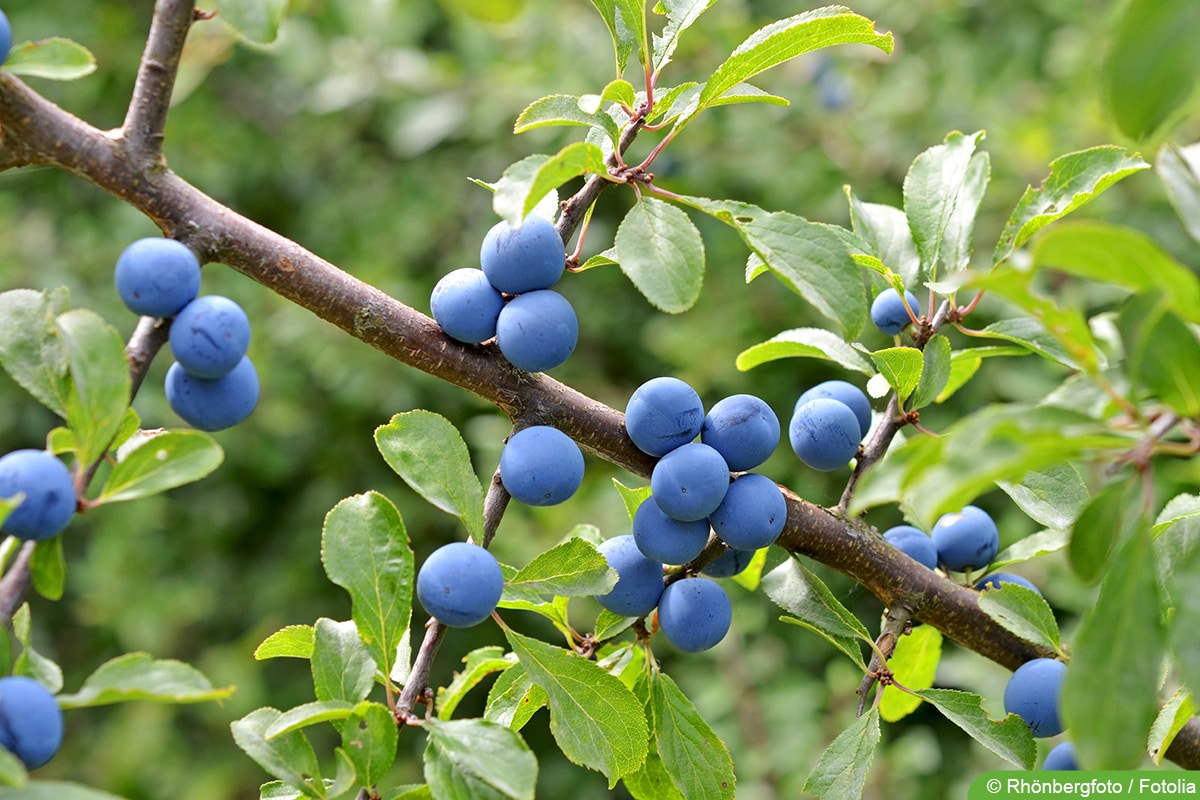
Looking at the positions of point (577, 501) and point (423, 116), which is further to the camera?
point (423, 116)

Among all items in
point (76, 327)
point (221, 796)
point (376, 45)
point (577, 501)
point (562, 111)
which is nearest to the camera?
point (76, 327)

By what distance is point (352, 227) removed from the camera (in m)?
3.14

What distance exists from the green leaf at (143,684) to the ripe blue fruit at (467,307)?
35cm

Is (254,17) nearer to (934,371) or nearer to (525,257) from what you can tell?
(525,257)

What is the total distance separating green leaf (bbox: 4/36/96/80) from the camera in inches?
31.1

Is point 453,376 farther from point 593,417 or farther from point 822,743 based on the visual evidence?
point 822,743

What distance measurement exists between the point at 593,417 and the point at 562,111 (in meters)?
0.27

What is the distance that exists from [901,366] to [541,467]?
0.36m

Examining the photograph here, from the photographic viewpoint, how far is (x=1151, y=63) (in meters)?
0.59

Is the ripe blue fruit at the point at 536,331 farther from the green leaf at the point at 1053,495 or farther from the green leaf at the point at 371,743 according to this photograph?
the green leaf at the point at 1053,495

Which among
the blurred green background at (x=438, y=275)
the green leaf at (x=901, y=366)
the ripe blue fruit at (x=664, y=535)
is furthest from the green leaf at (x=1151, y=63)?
the blurred green background at (x=438, y=275)

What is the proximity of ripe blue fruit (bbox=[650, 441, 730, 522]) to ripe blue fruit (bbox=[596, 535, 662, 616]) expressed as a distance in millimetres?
104

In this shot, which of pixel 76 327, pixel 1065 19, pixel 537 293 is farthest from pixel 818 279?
pixel 1065 19

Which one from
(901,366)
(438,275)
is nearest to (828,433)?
(901,366)
